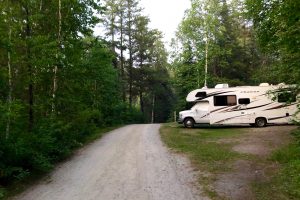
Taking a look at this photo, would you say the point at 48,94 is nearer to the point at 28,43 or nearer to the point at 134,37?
the point at 28,43

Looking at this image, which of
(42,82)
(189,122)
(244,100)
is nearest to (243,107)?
(244,100)

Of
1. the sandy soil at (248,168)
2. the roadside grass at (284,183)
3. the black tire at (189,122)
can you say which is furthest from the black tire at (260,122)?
the roadside grass at (284,183)

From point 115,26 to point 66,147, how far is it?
3134 centimetres

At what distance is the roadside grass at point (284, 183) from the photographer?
7.81 meters

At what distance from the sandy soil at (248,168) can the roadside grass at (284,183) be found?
0.22 meters

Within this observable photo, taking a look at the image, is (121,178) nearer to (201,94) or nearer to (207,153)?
(207,153)

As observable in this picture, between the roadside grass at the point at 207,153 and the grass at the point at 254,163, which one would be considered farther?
the roadside grass at the point at 207,153

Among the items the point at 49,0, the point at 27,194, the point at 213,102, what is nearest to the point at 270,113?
the point at 213,102

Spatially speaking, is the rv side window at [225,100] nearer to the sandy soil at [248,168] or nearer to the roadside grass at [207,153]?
the roadside grass at [207,153]

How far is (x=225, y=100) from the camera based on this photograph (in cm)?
2219

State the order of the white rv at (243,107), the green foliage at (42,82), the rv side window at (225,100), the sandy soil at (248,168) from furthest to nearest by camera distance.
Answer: the rv side window at (225,100)
the white rv at (243,107)
the green foliage at (42,82)
the sandy soil at (248,168)

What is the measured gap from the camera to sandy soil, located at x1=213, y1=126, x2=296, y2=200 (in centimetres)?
834

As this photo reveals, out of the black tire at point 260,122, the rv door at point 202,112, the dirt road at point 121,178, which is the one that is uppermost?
the rv door at point 202,112

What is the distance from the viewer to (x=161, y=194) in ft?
27.2
